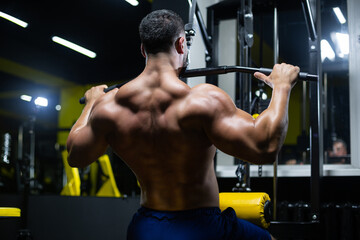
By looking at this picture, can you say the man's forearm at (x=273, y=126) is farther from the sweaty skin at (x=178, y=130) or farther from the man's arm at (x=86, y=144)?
the man's arm at (x=86, y=144)

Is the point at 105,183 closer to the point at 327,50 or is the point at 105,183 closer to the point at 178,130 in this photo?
the point at 327,50

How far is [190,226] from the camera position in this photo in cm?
171

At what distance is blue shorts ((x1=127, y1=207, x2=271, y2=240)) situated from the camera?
1704 mm

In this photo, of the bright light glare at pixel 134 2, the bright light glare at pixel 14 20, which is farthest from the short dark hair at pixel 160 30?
the bright light glare at pixel 14 20

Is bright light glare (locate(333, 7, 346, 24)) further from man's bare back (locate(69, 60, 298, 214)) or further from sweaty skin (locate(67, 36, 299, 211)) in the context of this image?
man's bare back (locate(69, 60, 298, 214))

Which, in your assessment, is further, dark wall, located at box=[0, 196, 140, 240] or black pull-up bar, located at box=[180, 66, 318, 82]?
dark wall, located at box=[0, 196, 140, 240]

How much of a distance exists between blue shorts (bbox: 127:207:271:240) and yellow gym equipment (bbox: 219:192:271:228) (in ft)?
1.41

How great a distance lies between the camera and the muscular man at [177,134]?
1676 millimetres

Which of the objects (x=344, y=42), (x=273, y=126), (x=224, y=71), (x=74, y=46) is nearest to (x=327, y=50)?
(x=344, y=42)

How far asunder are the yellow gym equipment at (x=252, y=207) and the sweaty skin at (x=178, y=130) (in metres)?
0.51

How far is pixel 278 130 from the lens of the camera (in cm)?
166

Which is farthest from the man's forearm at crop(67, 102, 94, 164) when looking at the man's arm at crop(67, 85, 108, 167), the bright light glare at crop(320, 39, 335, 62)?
the bright light glare at crop(320, 39, 335, 62)

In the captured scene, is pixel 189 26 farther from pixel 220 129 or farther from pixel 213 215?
pixel 213 215

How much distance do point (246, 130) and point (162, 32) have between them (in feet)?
1.76
